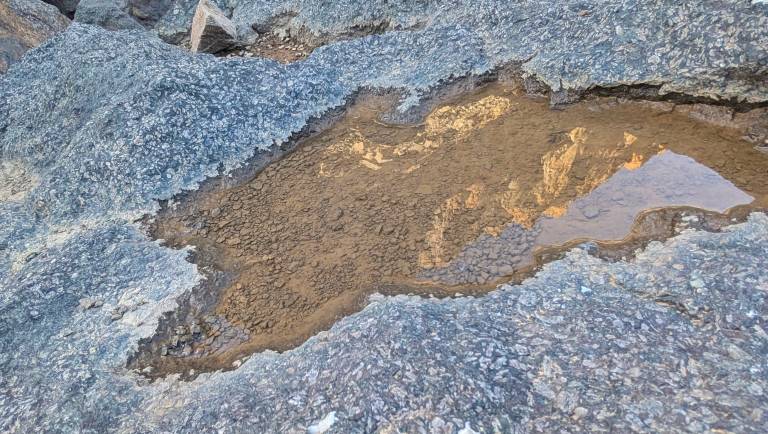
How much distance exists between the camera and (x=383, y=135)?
642 centimetres

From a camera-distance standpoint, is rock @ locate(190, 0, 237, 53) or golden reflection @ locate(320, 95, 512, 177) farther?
rock @ locate(190, 0, 237, 53)

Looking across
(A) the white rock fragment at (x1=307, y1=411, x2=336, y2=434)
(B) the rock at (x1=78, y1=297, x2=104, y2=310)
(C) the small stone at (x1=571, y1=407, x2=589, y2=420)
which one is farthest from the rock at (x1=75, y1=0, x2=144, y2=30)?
(C) the small stone at (x1=571, y1=407, x2=589, y2=420)

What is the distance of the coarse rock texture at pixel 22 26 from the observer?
8.53 meters

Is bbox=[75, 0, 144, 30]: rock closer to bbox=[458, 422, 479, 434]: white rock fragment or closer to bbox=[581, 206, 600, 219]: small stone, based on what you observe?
bbox=[581, 206, 600, 219]: small stone

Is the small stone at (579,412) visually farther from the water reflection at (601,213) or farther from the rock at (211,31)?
the rock at (211,31)

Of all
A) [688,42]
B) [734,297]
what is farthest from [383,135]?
[734,297]

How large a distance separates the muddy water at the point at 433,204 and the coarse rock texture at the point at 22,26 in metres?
5.29

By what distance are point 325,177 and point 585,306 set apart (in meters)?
3.08

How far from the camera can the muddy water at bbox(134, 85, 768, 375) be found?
4.57 metres

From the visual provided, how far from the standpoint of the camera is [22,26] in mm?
9000

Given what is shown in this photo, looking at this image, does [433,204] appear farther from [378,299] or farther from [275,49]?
[275,49]

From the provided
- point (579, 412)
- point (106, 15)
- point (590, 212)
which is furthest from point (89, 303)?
point (106, 15)

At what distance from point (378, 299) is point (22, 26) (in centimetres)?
835

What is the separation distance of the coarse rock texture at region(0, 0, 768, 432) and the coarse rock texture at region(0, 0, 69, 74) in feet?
4.47
